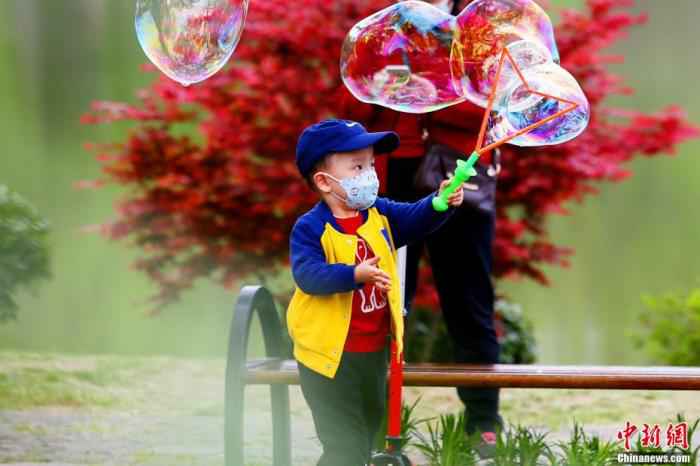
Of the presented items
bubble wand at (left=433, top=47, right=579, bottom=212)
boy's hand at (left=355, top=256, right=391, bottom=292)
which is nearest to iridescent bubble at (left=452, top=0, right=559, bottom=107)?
bubble wand at (left=433, top=47, right=579, bottom=212)

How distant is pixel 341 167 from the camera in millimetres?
3102

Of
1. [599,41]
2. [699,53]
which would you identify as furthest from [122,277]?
[699,53]

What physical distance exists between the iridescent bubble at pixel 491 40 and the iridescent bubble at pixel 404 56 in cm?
9

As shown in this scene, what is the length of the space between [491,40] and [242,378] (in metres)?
1.20

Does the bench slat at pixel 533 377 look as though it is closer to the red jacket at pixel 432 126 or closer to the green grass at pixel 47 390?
the red jacket at pixel 432 126

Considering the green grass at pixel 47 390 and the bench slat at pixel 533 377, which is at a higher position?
the green grass at pixel 47 390

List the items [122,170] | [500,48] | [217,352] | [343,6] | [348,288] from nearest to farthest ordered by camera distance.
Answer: [348,288], [500,48], [343,6], [122,170], [217,352]

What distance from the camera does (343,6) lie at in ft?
18.8

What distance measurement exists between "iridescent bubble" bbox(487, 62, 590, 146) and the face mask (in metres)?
0.37

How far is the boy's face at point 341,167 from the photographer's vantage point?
3102mm

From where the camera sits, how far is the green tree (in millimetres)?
5914

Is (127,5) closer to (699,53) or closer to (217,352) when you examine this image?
(217,352)

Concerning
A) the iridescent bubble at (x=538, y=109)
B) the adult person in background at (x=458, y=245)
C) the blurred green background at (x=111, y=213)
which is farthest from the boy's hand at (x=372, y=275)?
the blurred green background at (x=111, y=213)

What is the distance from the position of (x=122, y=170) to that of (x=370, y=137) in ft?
10.8
